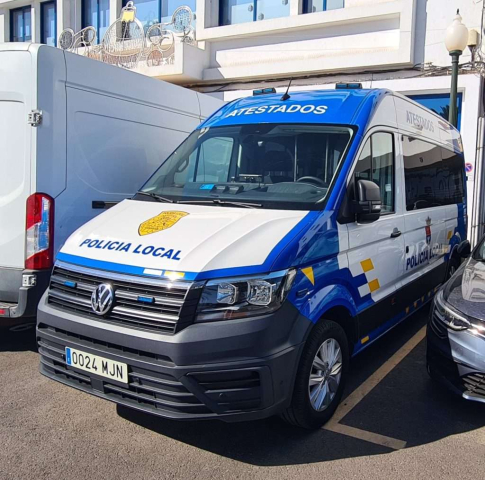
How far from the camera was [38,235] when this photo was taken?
4.56 metres

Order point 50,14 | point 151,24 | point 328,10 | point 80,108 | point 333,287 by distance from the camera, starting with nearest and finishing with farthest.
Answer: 1. point 333,287
2. point 80,108
3. point 328,10
4. point 151,24
5. point 50,14

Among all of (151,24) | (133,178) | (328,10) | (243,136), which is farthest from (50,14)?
(243,136)

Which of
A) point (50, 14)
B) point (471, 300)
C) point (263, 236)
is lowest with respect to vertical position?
point (471, 300)

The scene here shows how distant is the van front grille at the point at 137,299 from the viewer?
9.68ft

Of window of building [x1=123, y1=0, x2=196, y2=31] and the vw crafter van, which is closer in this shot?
the vw crafter van

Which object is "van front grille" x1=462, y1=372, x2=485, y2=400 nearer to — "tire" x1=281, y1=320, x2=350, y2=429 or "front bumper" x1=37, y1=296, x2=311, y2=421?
"tire" x1=281, y1=320, x2=350, y2=429

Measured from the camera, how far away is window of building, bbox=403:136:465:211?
5.01m

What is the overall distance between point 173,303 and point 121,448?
43.5 inches

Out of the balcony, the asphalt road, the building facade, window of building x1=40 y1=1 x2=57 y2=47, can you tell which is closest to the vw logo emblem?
the asphalt road

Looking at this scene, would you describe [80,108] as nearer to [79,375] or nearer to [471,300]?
[79,375]

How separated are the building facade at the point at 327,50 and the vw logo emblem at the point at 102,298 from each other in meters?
9.74

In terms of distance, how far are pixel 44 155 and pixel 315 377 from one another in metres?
2.98

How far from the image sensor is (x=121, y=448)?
3.34 metres

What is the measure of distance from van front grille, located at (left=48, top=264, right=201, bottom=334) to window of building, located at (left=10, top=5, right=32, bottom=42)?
1674 centimetres
